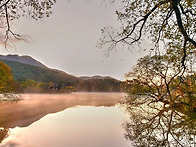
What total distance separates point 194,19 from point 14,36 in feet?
29.3

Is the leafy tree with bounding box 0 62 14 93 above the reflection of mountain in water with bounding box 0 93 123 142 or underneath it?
above

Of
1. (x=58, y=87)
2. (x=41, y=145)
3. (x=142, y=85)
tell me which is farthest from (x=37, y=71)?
(x=41, y=145)

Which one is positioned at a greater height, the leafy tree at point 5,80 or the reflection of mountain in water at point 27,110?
the leafy tree at point 5,80

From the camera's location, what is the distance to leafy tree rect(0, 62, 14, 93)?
1128 inches

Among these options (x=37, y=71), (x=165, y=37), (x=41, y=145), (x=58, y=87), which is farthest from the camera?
(x=37, y=71)

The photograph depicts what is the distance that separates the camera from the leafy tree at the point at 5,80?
28.7 metres

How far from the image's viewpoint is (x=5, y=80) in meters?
30.2

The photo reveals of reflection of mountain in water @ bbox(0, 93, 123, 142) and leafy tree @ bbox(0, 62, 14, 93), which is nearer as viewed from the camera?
reflection of mountain in water @ bbox(0, 93, 123, 142)

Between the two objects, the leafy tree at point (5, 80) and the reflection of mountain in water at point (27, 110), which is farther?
the leafy tree at point (5, 80)

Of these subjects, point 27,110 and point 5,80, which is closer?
point 27,110

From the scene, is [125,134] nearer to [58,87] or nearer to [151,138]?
[151,138]

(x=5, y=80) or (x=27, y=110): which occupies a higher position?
(x=5, y=80)

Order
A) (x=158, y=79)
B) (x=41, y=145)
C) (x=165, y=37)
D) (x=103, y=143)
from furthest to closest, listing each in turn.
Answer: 1. (x=158, y=79)
2. (x=165, y=37)
3. (x=103, y=143)
4. (x=41, y=145)

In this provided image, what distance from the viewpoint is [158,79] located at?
21688mm
